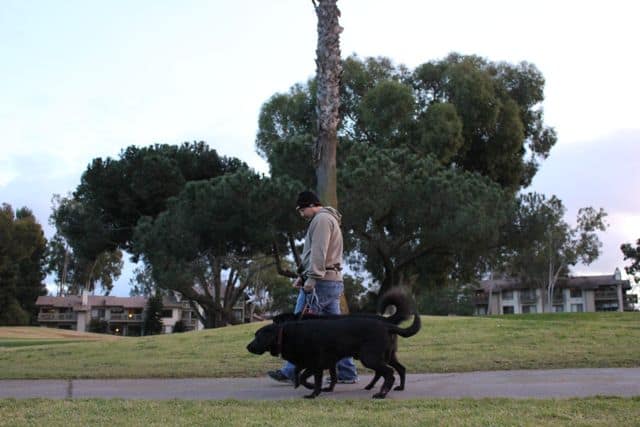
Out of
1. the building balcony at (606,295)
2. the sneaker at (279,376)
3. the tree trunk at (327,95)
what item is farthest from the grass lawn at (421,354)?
the building balcony at (606,295)

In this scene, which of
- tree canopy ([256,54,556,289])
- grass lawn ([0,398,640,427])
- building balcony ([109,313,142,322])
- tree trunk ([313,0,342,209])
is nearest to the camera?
grass lawn ([0,398,640,427])

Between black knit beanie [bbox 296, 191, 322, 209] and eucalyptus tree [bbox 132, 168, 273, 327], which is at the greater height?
eucalyptus tree [bbox 132, 168, 273, 327]

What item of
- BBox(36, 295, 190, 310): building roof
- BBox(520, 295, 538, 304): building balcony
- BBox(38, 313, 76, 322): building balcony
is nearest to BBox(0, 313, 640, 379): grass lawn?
BBox(36, 295, 190, 310): building roof

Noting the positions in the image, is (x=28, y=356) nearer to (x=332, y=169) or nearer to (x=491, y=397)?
(x=332, y=169)

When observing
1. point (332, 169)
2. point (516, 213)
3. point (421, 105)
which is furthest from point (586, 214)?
point (332, 169)

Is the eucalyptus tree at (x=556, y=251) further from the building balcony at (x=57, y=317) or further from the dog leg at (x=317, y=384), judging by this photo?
the building balcony at (x=57, y=317)

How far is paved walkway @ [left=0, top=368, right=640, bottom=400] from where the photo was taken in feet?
19.8

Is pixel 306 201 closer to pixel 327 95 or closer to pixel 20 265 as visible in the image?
pixel 327 95

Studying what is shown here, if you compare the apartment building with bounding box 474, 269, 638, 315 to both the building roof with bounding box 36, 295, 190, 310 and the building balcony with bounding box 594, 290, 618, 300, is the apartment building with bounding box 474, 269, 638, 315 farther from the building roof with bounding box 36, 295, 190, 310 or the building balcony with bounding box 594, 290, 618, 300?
the building roof with bounding box 36, 295, 190, 310

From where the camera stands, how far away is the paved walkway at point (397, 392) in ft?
19.8

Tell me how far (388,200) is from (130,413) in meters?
19.8

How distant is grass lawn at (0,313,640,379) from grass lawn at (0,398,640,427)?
2.58 meters

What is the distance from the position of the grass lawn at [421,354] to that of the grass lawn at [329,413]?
2.58 metres

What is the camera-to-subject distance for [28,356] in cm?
1128
